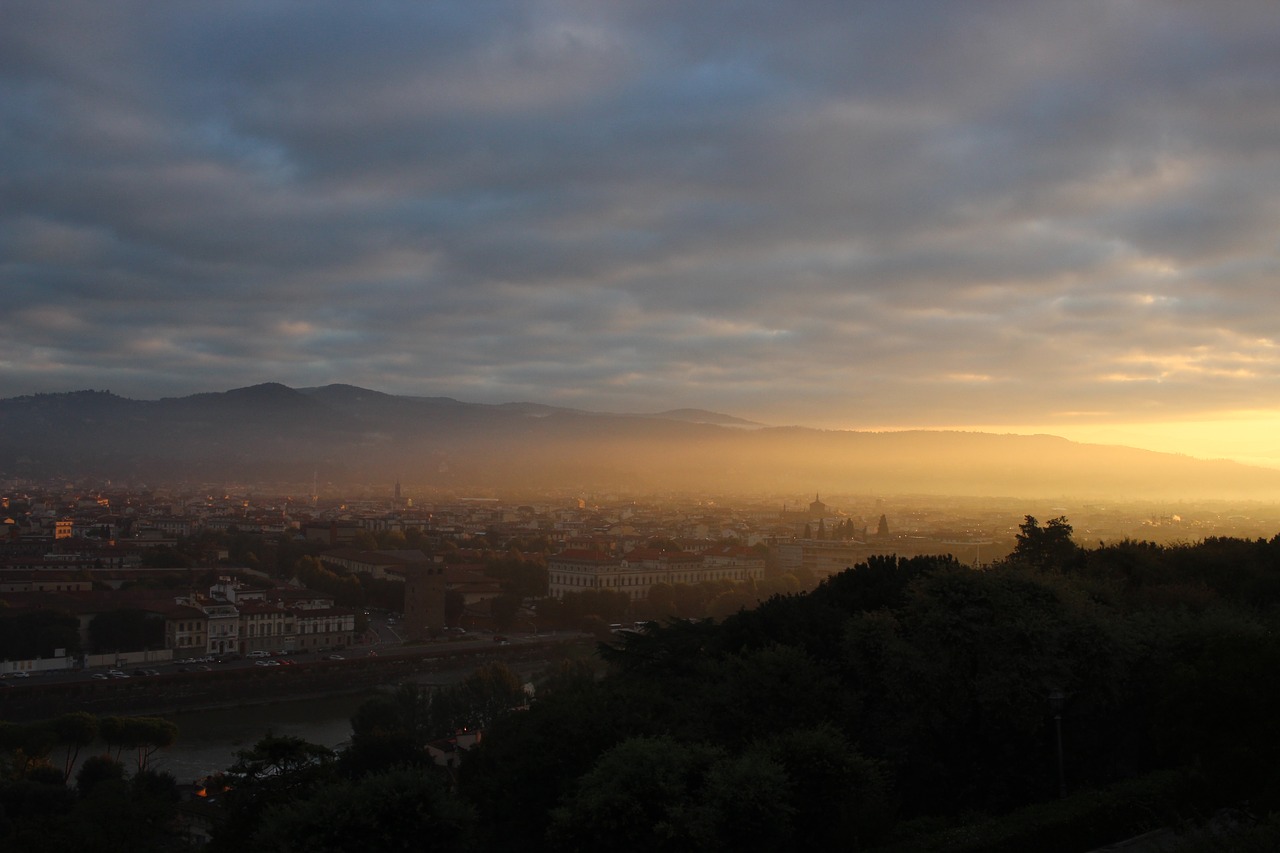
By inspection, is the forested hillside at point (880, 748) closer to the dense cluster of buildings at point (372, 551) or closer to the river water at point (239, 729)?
the river water at point (239, 729)

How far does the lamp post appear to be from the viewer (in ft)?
25.0

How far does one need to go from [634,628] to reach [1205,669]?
2345 centimetres

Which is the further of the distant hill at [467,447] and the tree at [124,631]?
the distant hill at [467,447]

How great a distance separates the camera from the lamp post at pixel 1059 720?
763 centimetres

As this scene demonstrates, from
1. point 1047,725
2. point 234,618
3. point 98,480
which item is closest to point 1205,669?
point 1047,725

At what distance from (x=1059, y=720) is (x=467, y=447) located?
15520 cm

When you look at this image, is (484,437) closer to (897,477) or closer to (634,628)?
(897,477)

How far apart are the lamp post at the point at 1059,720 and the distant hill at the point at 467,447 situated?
8421 cm

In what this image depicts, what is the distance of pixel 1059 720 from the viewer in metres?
7.85

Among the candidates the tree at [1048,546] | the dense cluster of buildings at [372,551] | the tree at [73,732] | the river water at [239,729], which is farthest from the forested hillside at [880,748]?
the dense cluster of buildings at [372,551]

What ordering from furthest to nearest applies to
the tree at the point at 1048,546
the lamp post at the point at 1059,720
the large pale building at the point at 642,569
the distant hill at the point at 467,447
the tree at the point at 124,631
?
the distant hill at the point at 467,447
the large pale building at the point at 642,569
the tree at the point at 124,631
the tree at the point at 1048,546
the lamp post at the point at 1059,720

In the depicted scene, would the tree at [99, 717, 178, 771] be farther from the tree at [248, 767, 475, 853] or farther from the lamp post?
the lamp post

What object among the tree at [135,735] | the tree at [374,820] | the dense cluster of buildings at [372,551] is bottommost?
the tree at [135,735]

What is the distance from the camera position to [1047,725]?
8430 millimetres
